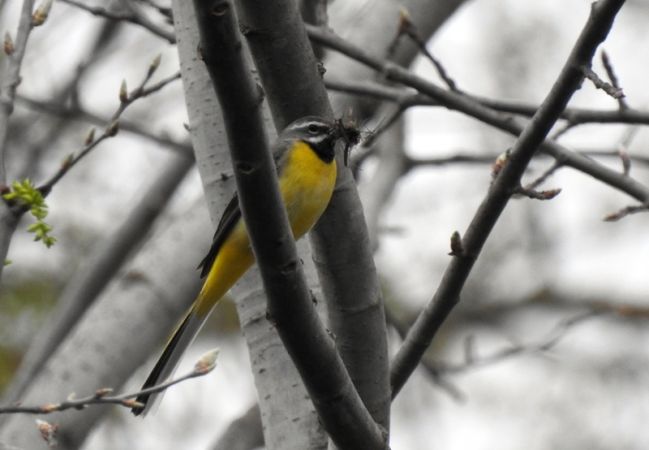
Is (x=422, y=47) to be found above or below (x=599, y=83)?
above

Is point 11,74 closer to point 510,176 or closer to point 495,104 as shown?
point 510,176

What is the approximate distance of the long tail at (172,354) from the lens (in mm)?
3909

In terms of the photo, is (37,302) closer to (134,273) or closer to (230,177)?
(134,273)

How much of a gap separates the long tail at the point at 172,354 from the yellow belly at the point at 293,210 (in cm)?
6

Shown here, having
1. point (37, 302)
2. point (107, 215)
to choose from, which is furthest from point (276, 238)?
point (107, 215)

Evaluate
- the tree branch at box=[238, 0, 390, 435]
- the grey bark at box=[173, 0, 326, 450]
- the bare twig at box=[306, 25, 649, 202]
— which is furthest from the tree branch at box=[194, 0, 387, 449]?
the bare twig at box=[306, 25, 649, 202]

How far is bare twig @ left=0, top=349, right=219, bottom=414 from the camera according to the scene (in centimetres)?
307

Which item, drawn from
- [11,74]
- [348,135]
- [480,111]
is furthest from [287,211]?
[480,111]

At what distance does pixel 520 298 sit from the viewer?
13250mm

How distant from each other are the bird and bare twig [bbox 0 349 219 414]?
0.29 metres

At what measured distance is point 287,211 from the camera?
3738mm

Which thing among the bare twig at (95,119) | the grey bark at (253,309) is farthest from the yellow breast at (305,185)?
the bare twig at (95,119)

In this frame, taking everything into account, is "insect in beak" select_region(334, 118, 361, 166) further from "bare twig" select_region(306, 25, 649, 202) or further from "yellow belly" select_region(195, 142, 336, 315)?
"bare twig" select_region(306, 25, 649, 202)

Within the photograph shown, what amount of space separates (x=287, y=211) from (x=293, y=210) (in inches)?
6.3
